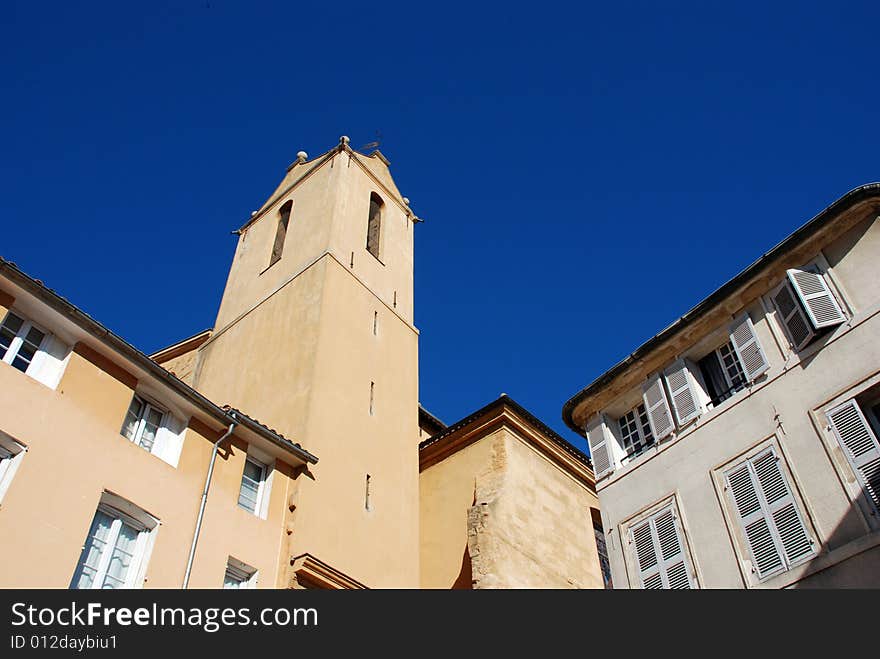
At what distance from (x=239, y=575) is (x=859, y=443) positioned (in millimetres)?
9582

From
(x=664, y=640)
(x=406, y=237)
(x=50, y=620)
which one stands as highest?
(x=406, y=237)

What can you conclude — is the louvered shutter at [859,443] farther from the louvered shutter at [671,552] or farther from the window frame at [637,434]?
the window frame at [637,434]

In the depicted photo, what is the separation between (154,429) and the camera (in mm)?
13656

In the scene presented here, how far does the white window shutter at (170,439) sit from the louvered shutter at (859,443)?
9.98m

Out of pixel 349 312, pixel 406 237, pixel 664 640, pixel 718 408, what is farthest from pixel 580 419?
pixel 406 237

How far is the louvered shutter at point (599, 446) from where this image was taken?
1416 cm

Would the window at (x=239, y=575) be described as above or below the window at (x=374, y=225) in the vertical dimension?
below

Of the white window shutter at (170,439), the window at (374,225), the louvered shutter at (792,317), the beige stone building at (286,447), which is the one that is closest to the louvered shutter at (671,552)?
the louvered shutter at (792,317)

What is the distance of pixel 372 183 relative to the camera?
90.2ft

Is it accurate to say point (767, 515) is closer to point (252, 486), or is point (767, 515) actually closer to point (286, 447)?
point (286, 447)

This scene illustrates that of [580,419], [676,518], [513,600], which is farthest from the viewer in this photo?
[580,419]

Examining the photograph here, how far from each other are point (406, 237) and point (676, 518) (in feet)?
55.1

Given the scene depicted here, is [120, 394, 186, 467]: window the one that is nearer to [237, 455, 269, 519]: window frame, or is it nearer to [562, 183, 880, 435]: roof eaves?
[237, 455, 269, 519]: window frame

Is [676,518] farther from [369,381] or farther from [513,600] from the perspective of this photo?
[369,381]
